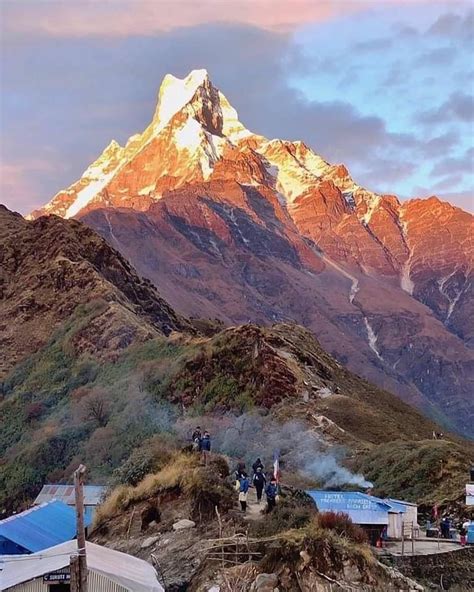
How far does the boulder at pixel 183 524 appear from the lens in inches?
852

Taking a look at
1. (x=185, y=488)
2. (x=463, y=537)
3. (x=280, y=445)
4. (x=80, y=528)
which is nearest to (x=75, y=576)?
(x=80, y=528)

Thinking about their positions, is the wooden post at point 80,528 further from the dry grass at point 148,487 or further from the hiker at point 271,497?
the dry grass at point 148,487

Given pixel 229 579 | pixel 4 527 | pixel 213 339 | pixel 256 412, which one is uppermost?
pixel 213 339

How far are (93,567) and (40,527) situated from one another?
11.4 metres

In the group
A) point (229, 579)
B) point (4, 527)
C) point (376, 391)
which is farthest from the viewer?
point (376, 391)

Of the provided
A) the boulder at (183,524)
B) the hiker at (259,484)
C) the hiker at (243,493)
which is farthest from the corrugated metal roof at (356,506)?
the boulder at (183,524)

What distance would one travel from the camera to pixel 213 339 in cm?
5209

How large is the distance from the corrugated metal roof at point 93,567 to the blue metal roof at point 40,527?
23.9 ft

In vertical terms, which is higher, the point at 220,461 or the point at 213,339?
the point at 213,339

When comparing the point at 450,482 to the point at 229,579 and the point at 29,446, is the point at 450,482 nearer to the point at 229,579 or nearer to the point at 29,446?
the point at 229,579

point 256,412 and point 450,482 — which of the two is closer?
point 450,482

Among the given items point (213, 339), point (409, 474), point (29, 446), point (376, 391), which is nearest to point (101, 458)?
point (29, 446)

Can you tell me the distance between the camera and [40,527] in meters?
26.3

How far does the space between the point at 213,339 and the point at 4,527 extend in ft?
91.1
